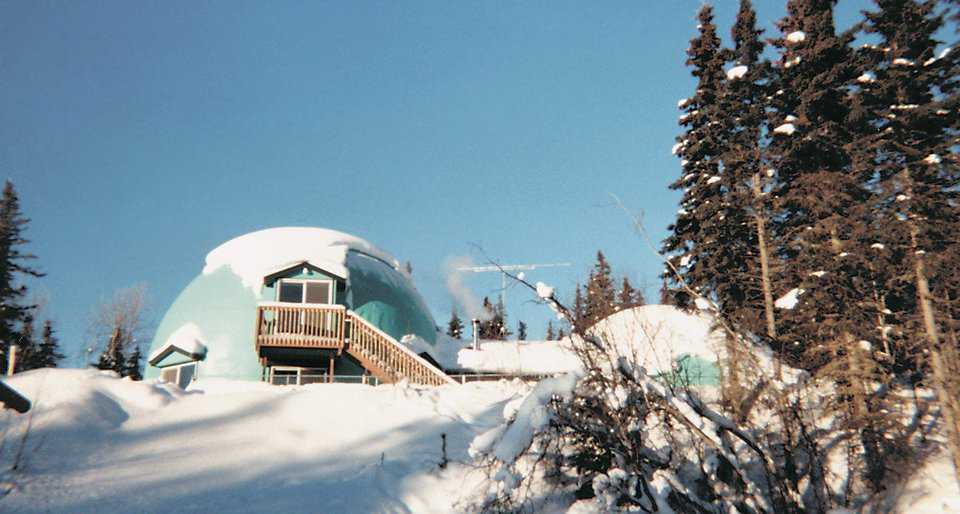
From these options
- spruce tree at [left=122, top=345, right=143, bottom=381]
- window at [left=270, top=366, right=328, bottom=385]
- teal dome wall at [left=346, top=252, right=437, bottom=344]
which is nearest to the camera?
window at [left=270, top=366, right=328, bottom=385]

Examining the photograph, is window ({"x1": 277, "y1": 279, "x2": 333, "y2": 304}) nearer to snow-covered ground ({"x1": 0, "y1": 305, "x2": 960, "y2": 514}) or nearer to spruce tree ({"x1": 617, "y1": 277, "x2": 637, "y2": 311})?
snow-covered ground ({"x1": 0, "y1": 305, "x2": 960, "y2": 514})

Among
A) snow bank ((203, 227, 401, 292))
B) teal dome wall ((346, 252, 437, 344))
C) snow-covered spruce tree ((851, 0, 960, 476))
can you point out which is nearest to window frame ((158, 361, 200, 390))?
snow bank ((203, 227, 401, 292))

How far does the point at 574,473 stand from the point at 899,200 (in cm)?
955

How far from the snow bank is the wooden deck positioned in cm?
260

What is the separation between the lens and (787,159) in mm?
16578

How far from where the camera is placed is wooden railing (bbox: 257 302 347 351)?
61.4ft

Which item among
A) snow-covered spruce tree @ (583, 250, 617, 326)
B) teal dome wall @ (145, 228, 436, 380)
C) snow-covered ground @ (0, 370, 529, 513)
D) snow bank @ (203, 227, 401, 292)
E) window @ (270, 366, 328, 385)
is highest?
snow bank @ (203, 227, 401, 292)

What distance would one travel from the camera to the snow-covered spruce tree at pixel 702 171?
19172 mm

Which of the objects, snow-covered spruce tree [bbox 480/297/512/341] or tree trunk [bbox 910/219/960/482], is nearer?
tree trunk [bbox 910/219/960/482]

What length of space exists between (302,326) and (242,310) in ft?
13.3

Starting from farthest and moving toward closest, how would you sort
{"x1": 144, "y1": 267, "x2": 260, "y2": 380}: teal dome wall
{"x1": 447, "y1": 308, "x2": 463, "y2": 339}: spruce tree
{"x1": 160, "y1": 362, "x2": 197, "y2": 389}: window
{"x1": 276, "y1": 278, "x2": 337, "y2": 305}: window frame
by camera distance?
{"x1": 447, "y1": 308, "x2": 463, "y2": 339}: spruce tree
{"x1": 276, "y1": 278, "x2": 337, "y2": 305}: window frame
{"x1": 160, "y1": 362, "x2": 197, "y2": 389}: window
{"x1": 144, "y1": 267, "x2": 260, "y2": 380}: teal dome wall

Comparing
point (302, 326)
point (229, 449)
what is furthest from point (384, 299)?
point (229, 449)

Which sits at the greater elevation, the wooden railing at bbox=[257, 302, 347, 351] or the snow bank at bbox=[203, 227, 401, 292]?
the snow bank at bbox=[203, 227, 401, 292]

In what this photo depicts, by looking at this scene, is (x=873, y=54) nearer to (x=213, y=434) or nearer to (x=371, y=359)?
(x=371, y=359)
